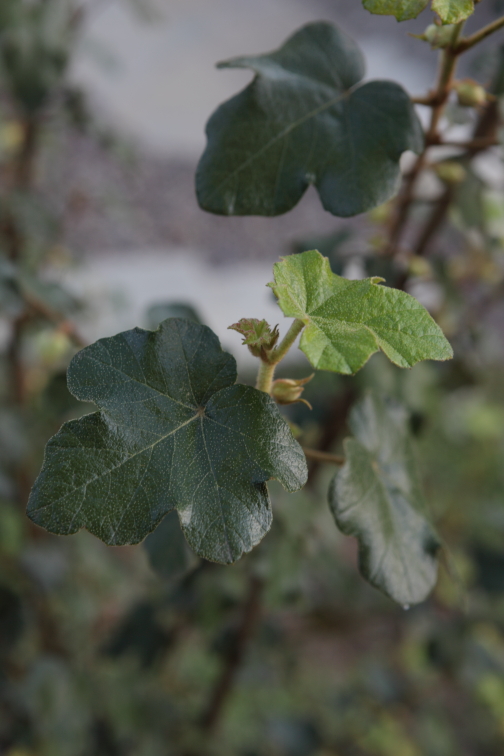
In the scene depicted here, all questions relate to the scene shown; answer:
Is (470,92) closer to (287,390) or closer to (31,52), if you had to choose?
(287,390)

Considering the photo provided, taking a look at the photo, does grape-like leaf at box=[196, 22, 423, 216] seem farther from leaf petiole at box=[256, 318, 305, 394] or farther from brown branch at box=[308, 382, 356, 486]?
brown branch at box=[308, 382, 356, 486]

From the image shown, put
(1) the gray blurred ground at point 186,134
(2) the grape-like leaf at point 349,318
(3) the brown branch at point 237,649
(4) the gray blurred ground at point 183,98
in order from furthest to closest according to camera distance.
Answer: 1. (4) the gray blurred ground at point 183,98
2. (1) the gray blurred ground at point 186,134
3. (3) the brown branch at point 237,649
4. (2) the grape-like leaf at point 349,318

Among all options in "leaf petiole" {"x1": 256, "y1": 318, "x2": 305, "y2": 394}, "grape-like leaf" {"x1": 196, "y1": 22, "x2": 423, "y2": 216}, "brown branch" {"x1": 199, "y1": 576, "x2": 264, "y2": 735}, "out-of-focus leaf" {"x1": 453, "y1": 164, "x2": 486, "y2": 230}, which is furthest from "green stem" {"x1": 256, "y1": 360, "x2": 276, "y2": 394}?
"brown branch" {"x1": 199, "y1": 576, "x2": 264, "y2": 735}

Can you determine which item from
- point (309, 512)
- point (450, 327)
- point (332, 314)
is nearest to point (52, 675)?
point (309, 512)

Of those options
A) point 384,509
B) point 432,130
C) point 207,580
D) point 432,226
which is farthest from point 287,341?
point 207,580

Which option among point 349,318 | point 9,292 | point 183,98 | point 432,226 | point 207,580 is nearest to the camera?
point 349,318

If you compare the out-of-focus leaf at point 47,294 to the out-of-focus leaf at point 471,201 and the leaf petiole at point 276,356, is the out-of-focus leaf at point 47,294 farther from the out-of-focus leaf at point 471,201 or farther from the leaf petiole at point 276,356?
A: the out-of-focus leaf at point 471,201

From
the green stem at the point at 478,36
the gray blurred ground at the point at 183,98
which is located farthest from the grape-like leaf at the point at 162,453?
the gray blurred ground at the point at 183,98
